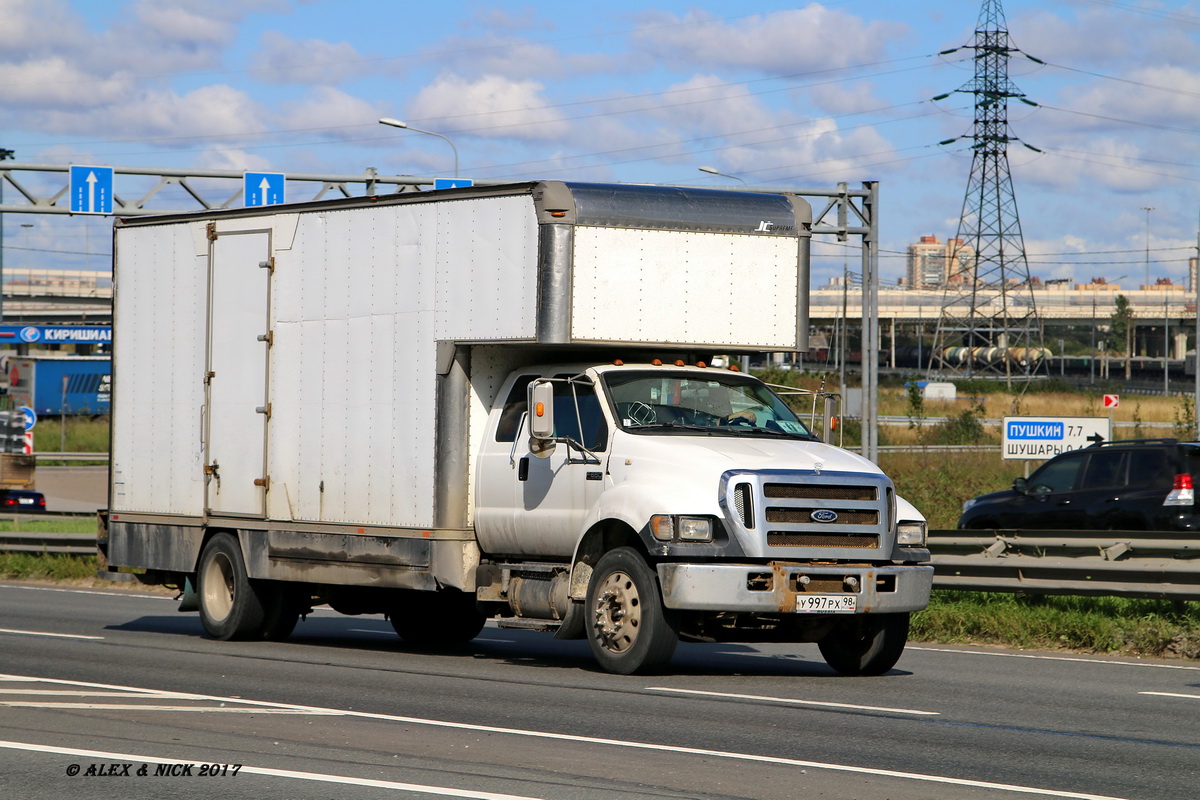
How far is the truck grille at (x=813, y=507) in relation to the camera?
11.4 m

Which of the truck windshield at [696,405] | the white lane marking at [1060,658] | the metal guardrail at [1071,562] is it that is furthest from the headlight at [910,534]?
the metal guardrail at [1071,562]

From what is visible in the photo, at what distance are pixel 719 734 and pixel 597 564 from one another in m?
3.03

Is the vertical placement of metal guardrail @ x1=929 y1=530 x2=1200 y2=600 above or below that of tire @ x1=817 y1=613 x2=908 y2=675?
above

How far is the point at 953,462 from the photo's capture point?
40.6 meters

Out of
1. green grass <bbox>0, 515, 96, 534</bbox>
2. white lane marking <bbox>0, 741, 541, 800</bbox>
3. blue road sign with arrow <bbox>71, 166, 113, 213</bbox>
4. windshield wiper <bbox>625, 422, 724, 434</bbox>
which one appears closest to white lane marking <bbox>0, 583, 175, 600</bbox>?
green grass <bbox>0, 515, 96, 534</bbox>

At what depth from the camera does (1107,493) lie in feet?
71.3

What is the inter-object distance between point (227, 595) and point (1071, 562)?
7.62 m

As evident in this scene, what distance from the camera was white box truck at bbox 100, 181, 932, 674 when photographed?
11.6 metres

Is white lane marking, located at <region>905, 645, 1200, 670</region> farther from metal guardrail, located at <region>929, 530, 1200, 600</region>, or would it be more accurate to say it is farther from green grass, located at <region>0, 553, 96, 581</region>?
green grass, located at <region>0, 553, 96, 581</region>

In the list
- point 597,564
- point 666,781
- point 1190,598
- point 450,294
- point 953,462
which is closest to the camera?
point 666,781

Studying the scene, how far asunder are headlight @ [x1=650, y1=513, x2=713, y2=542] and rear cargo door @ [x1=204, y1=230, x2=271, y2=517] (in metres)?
4.64

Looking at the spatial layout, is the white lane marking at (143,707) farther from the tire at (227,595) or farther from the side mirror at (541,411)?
the tire at (227,595)

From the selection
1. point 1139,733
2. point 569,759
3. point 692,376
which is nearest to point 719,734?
point 569,759

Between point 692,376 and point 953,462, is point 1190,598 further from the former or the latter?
point 953,462
